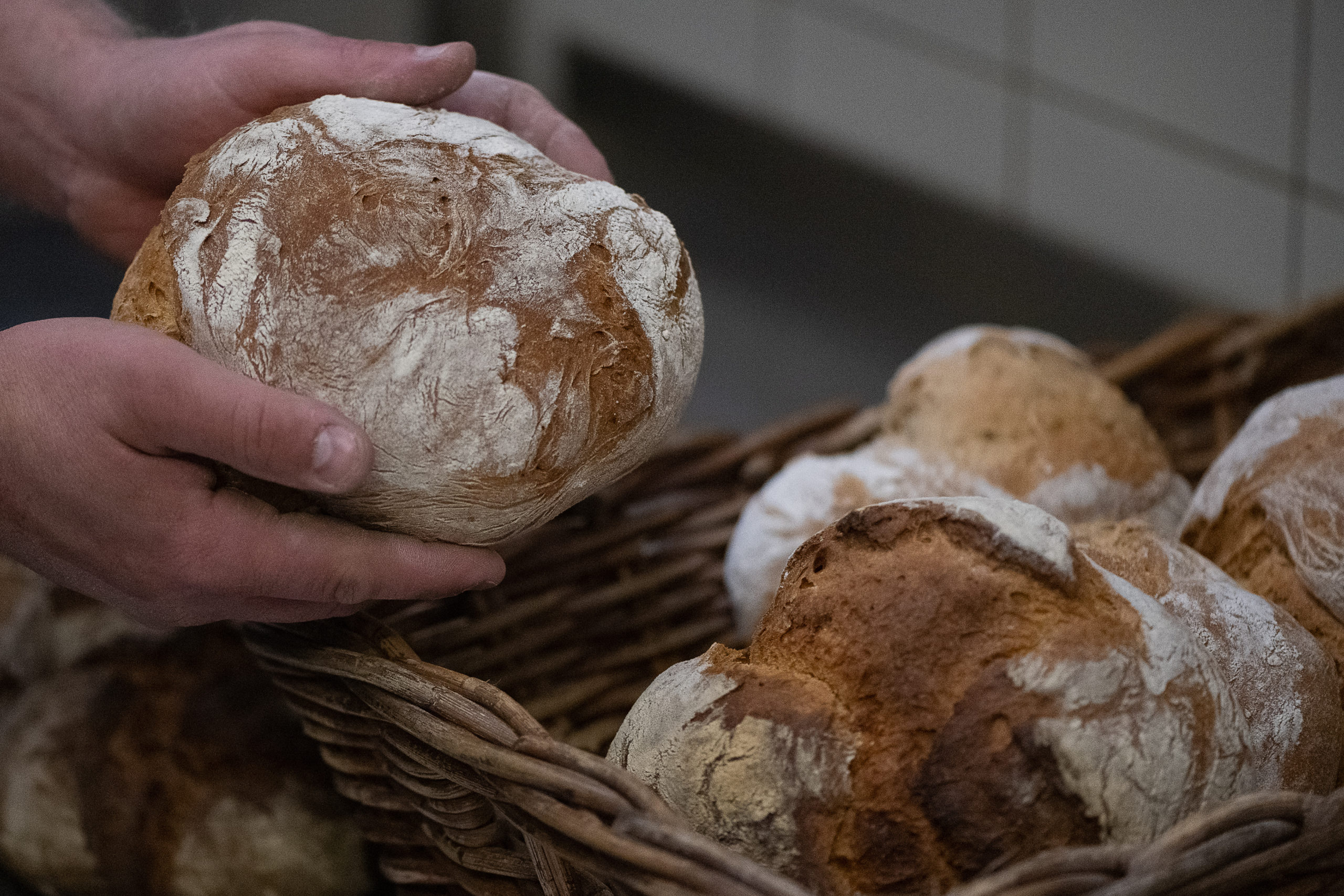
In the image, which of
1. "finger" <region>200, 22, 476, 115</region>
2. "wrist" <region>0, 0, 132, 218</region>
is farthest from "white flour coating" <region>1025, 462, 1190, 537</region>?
"wrist" <region>0, 0, 132, 218</region>

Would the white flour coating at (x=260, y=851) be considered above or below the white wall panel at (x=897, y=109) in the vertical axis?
below

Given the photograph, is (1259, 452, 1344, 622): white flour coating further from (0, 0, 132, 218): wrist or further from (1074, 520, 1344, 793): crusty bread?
(0, 0, 132, 218): wrist

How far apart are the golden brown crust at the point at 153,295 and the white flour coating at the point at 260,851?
0.50 meters

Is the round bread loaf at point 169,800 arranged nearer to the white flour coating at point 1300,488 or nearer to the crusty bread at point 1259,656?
the crusty bread at point 1259,656

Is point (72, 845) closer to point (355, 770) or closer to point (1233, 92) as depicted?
point (355, 770)

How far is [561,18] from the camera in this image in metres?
3.29

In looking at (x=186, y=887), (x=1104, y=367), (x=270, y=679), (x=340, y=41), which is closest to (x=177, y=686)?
(x=270, y=679)

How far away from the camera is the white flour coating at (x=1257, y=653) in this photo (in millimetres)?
931

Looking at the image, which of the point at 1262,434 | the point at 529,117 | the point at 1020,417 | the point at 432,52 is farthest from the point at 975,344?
the point at 432,52

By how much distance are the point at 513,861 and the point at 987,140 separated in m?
2.35

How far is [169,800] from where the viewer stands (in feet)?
4.05

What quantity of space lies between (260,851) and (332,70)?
73 cm

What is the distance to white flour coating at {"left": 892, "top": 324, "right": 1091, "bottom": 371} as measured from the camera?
1.50m

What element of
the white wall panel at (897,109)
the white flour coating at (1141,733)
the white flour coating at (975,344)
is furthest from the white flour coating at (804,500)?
the white wall panel at (897,109)
